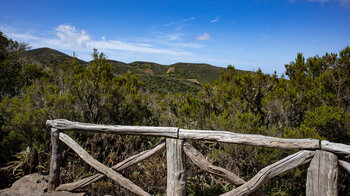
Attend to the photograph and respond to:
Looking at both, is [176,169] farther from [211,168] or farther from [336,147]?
[336,147]

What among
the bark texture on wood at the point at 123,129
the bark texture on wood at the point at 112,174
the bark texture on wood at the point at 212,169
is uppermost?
Answer: the bark texture on wood at the point at 123,129

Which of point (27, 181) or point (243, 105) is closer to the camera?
point (27, 181)

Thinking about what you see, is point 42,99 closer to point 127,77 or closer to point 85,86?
point 85,86

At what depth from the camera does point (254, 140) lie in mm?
2246

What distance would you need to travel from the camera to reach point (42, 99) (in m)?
5.03

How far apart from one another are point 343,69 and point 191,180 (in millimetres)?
4789

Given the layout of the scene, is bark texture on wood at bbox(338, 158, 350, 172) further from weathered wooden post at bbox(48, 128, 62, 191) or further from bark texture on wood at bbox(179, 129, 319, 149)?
weathered wooden post at bbox(48, 128, 62, 191)

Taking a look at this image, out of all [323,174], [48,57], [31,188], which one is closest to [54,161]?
[31,188]

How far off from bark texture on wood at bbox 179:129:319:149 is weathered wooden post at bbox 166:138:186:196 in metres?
0.14

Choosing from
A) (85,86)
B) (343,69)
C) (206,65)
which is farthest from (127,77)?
(206,65)

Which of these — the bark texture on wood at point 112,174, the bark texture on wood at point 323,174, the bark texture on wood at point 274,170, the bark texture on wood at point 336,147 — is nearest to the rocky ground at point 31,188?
the bark texture on wood at point 112,174

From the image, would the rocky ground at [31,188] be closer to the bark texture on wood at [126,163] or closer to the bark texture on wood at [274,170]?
the bark texture on wood at [126,163]

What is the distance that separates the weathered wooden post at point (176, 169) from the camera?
8.02ft

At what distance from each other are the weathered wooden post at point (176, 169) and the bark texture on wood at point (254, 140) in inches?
5.6
